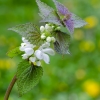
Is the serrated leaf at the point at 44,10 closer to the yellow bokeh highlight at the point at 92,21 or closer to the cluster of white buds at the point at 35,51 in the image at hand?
the cluster of white buds at the point at 35,51

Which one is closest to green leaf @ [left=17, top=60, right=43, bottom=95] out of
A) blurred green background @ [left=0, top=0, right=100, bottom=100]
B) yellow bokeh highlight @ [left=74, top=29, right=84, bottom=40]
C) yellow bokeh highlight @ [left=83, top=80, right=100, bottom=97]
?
blurred green background @ [left=0, top=0, right=100, bottom=100]

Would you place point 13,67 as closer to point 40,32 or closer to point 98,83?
point 98,83

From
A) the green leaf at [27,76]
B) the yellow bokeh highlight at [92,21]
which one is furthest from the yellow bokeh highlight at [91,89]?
the green leaf at [27,76]

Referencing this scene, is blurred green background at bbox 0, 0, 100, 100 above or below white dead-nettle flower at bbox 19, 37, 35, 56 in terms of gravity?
below

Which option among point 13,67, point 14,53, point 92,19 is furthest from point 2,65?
point 14,53

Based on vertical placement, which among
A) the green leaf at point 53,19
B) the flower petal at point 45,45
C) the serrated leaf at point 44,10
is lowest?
the flower petal at point 45,45

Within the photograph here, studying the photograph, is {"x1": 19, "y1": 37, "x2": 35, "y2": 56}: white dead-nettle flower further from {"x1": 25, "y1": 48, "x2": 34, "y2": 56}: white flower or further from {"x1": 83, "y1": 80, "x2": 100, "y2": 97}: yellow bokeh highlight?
{"x1": 83, "y1": 80, "x2": 100, "y2": 97}: yellow bokeh highlight
